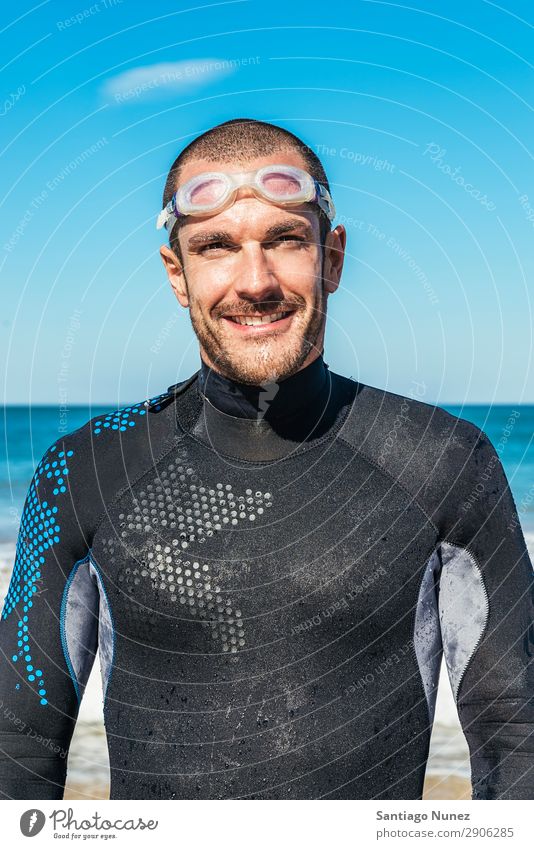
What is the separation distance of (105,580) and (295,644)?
62 centimetres

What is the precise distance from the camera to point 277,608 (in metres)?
2.86

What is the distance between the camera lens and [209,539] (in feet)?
9.80

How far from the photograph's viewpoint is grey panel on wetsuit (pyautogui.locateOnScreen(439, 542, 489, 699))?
116 inches

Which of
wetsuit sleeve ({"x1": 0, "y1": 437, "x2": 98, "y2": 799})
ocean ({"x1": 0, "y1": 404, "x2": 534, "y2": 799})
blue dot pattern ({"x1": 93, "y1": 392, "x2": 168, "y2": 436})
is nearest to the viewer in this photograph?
wetsuit sleeve ({"x1": 0, "y1": 437, "x2": 98, "y2": 799})

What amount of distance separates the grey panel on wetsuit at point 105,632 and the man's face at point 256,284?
77 centimetres

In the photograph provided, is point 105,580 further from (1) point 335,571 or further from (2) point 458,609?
(2) point 458,609

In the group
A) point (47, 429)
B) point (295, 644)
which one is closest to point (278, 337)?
point (295, 644)

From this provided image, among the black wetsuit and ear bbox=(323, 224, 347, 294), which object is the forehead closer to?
ear bbox=(323, 224, 347, 294)

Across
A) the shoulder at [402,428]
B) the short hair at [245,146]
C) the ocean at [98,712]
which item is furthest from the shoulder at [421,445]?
the ocean at [98,712]

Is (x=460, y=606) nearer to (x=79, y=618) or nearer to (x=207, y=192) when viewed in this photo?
(x=79, y=618)

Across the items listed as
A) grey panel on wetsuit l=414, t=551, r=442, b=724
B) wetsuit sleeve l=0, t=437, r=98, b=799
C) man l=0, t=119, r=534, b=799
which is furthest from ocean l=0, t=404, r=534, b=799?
grey panel on wetsuit l=414, t=551, r=442, b=724

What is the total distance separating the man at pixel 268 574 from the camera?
285 cm

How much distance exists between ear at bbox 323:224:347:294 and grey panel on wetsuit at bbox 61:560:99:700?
1188 mm
